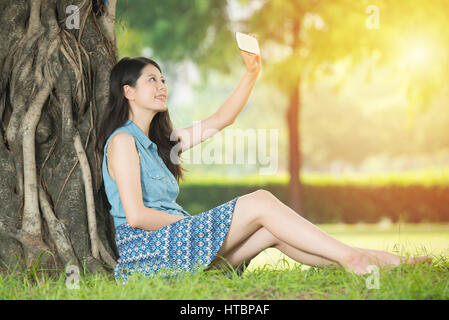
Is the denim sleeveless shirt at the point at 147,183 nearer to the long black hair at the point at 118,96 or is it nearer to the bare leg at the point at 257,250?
the long black hair at the point at 118,96

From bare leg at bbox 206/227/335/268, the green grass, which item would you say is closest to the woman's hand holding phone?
bare leg at bbox 206/227/335/268

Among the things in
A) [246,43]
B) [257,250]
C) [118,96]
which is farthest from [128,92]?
[257,250]

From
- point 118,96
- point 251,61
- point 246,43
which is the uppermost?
point 246,43

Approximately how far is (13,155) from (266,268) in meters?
1.77

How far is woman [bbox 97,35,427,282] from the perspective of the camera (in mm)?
3033

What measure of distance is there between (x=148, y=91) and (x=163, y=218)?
32.2 inches

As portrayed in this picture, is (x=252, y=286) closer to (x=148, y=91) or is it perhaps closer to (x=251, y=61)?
(x=148, y=91)

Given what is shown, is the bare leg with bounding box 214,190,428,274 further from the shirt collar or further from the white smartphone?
the white smartphone

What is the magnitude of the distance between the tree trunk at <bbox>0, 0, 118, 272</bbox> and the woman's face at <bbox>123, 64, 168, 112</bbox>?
317 mm

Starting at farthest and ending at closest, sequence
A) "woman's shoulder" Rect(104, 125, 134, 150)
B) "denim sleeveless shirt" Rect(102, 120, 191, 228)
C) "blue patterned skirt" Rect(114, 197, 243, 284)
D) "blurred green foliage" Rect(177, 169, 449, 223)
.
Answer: "blurred green foliage" Rect(177, 169, 449, 223) → "denim sleeveless shirt" Rect(102, 120, 191, 228) → "woman's shoulder" Rect(104, 125, 134, 150) → "blue patterned skirt" Rect(114, 197, 243, 284)

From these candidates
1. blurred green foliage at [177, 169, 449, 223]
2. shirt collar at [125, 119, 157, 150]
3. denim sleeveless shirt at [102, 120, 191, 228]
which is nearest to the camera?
denim sleeveless shirt at [102, 120, 191, 228]

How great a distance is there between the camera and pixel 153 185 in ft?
11.2

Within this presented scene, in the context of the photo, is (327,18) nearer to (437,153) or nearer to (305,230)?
(305,230)

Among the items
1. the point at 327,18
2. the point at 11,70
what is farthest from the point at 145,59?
the point at 327,18
